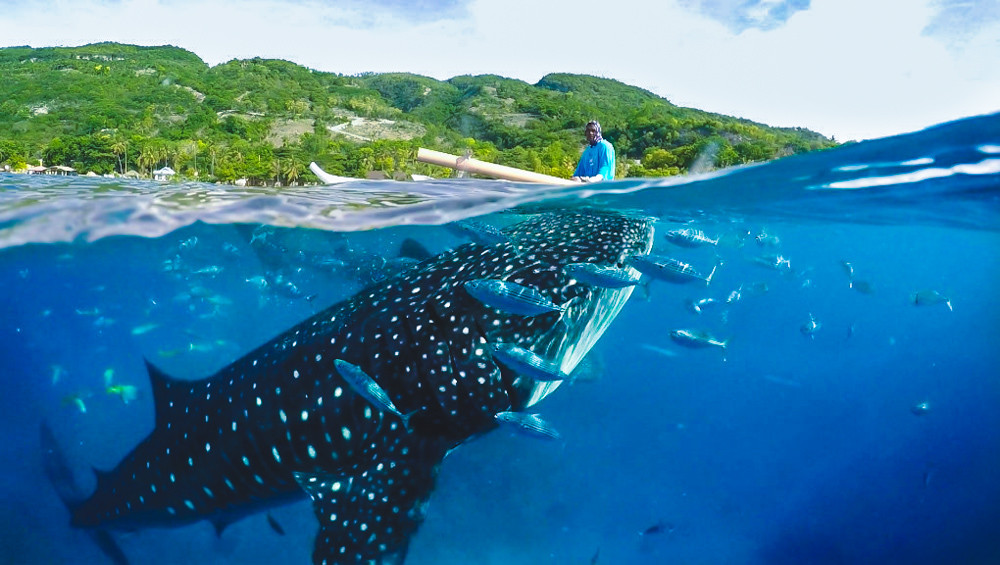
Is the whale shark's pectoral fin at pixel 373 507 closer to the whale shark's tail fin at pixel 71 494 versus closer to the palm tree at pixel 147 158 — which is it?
the whale shark's tail fin at pixel 71 494

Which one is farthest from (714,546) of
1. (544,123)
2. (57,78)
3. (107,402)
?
(57,78)

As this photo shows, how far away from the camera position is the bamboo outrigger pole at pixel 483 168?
8594 millimetres

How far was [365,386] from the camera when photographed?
183 inches

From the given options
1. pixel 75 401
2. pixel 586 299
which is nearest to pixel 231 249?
pixel 75 401

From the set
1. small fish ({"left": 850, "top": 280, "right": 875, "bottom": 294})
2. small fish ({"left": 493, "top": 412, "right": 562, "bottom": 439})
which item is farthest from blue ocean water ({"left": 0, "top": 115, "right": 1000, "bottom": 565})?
small fish ({"left": 493, "top": 412, "right": 562, "bottom": 439})

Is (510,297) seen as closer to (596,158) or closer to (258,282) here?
(596,158)

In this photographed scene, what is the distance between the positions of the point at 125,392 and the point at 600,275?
11284 mm

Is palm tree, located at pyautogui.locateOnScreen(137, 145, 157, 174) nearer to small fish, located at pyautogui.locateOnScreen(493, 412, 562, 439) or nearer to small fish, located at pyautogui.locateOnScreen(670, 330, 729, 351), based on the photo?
small fish, located at pyautogui.locateOnScreen(670, 330, 729, 351)

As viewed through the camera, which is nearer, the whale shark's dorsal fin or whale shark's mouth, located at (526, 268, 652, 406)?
whale shark's mouth, located at (526, 268, 652, 406)

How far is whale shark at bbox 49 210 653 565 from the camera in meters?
4.75

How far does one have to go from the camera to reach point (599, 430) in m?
13.5

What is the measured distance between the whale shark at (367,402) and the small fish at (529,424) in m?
0.21

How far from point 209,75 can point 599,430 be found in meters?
103

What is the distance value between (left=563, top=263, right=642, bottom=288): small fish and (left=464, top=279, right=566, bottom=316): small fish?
1.53 ft
